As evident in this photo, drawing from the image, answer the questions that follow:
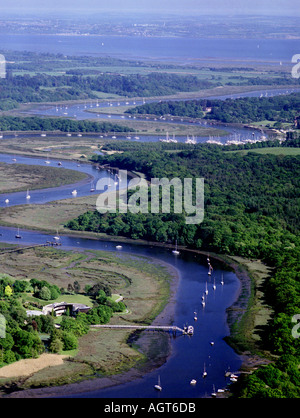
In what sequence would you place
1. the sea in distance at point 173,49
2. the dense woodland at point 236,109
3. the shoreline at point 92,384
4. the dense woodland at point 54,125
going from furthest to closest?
1. the sea in distance at point 173,49
2. the dense woodland at point 236,109
3. the dense woodland at point 54,125
4. the shoreline at point 92,384

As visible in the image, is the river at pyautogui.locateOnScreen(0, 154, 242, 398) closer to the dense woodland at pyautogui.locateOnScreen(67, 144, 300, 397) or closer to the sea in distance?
the dense woodland at pyautogui.locateOnScreen(67, 144, 300, 397)

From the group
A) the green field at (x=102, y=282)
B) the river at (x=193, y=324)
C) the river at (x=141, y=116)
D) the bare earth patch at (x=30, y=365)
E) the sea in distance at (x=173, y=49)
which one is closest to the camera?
the river at (x=193, y=324)

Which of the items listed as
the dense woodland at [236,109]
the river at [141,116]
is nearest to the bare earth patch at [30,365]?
the river at [141,116]

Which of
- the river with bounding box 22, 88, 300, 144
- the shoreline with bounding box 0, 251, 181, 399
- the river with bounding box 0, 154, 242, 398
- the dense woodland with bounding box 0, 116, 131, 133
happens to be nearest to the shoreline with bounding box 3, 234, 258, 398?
the shoreline with bounding box 0, 251, 181, 399

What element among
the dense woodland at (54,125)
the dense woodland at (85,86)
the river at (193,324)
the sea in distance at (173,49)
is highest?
the sea in distance at (173,49)

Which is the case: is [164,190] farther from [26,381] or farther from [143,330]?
[26,381]

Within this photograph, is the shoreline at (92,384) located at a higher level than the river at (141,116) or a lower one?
lower

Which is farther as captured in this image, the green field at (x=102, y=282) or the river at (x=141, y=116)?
the river at (x=141, y=116)

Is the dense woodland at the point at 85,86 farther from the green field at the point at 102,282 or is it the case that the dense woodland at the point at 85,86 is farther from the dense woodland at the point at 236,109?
the green field at the point at 102,282
